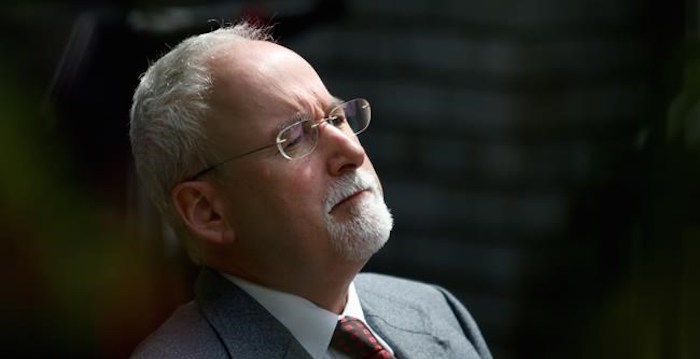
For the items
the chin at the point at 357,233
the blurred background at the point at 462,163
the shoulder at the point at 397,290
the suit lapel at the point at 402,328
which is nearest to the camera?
the chin at the point at 357,233

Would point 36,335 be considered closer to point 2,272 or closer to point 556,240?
point 2,272

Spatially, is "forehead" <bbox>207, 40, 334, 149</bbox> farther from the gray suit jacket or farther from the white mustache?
the gray suit jacket

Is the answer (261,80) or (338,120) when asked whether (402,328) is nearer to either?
(338,120)

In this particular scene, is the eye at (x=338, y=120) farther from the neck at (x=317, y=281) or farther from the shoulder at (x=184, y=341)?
the shoulder at (x=184, y=341)

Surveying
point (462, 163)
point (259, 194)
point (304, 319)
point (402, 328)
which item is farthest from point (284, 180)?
point (462, 163)

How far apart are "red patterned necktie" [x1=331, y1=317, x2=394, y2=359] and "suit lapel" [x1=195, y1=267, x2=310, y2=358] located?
8cm

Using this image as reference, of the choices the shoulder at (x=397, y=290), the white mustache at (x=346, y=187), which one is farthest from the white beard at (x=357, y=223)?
the shoulder at (x=397, y=290)

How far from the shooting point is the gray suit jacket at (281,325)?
2.17 metres

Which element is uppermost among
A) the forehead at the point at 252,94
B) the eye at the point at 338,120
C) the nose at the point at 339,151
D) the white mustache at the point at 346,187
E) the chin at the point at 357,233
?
the forehead at the point at 252,94

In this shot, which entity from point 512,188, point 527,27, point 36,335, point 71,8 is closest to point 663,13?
point 527,27

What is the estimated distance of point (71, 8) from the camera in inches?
120

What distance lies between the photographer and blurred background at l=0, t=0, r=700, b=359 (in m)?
3.02

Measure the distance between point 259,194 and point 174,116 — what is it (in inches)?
8.3

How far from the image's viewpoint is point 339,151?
7.16 ft
